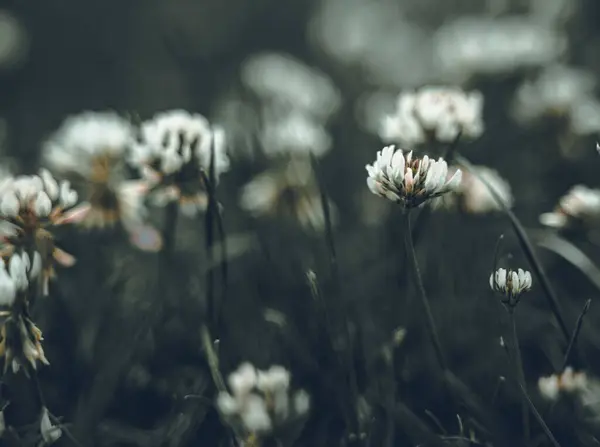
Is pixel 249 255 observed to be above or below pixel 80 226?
below

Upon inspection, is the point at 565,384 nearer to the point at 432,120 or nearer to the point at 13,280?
the point at 432,120

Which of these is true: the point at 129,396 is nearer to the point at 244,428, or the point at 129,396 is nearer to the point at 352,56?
the point at 244,428

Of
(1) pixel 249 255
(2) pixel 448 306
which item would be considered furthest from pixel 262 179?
(2) pixel 448 306

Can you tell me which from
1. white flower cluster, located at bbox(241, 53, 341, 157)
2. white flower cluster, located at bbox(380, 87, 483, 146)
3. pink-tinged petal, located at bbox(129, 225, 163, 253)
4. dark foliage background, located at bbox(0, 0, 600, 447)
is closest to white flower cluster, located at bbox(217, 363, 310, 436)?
dark foliage background, located at bbox(0, 0, 600, 447)

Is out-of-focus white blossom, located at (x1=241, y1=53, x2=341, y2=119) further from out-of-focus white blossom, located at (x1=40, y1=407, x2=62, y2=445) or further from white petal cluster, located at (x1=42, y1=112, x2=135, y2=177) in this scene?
out-of-focus white blossom, located at (x1=40, y1=407, x2=62, y2=445)

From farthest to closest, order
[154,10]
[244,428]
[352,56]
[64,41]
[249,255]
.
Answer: [154,10], [64,41], [352,56], [249,255], [244,428]

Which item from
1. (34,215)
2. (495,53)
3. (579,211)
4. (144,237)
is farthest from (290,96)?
(34,215)
